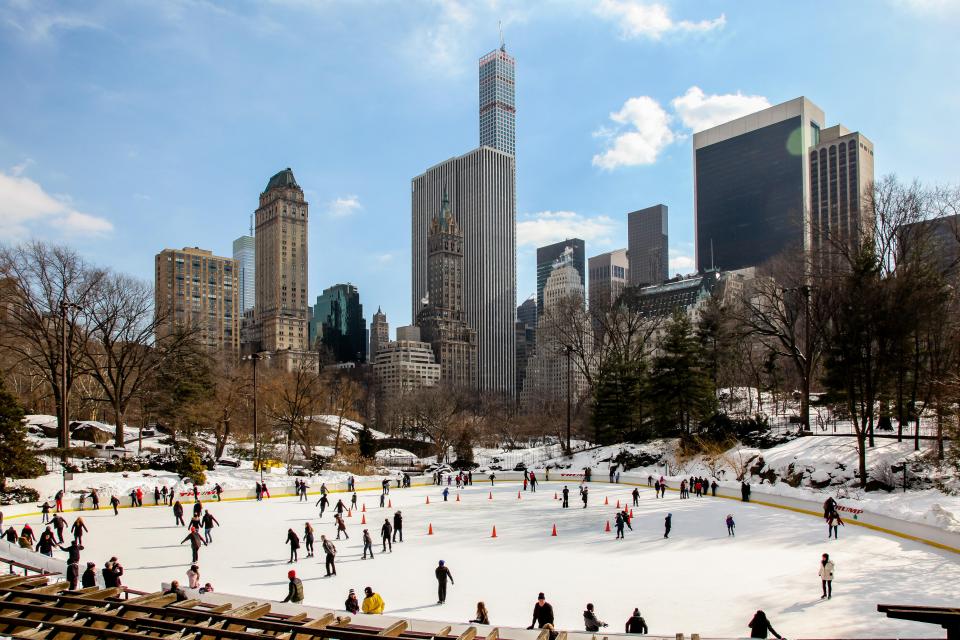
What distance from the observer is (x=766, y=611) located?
14.3 m

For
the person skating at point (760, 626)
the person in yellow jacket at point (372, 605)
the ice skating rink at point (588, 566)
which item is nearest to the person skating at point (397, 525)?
the ice skating rink at point (588, 566)

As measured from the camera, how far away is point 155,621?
9289 mm

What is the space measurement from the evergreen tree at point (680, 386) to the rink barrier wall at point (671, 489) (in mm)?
7187

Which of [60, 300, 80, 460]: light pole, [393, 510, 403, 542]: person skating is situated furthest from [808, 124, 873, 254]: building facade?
[393, 510, 403, 542]: person skating

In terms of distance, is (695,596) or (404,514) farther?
(404,514)

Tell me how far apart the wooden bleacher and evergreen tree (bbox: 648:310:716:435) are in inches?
1684

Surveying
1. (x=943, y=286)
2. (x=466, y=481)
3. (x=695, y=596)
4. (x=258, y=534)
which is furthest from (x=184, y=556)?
(x=943, y=286)

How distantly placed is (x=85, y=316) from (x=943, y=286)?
50857 millimetres

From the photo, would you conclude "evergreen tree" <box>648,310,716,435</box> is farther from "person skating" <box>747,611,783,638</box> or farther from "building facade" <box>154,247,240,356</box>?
"building facade" <box>154,247,240,356</box>

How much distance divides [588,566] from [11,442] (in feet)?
83.0

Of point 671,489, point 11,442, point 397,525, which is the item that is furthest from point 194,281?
point 397,525

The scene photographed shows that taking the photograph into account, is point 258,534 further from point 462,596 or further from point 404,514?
point 462,596

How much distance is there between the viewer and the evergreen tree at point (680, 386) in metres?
49.8

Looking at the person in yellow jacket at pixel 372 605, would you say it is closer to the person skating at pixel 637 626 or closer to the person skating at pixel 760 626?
the person skating at pixel 637 626
